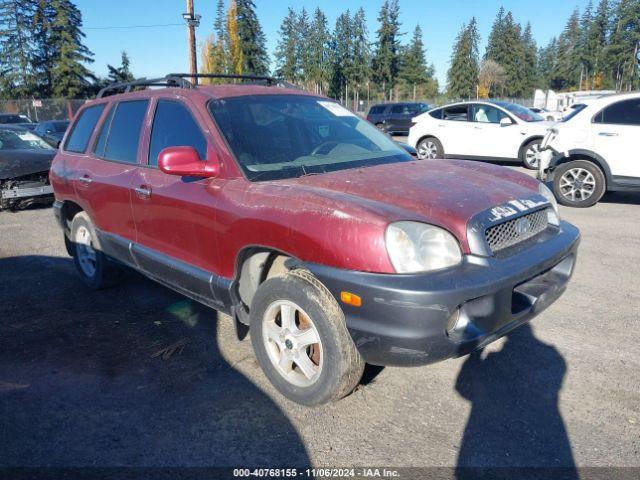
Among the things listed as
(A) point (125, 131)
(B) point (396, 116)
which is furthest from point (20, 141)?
(B) point (396, 116)

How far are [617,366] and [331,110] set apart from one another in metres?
2.78

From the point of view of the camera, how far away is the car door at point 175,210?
3.19m

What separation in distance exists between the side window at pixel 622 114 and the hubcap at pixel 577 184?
0.85 m

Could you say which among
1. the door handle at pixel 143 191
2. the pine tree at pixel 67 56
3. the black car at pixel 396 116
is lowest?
the door handle at pixel 143 191

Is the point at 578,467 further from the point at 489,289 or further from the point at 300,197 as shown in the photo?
the point at 300,197

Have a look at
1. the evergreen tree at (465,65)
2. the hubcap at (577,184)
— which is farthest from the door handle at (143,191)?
the evergreen tree at (465,65)

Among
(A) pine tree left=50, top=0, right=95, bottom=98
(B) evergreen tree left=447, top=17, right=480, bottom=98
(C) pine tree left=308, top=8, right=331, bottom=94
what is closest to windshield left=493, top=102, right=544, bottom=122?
(A) pine tree left=50, top=0, right=95, bottom=98

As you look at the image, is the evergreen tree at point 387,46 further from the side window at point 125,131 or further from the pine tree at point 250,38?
the side window at point 125,131

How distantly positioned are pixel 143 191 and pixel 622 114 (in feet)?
24.3

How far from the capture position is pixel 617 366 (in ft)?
10.4

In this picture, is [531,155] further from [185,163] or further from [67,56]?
[67,56]

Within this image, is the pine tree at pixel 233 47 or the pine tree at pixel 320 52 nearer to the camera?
the pine tree at pixel 233 47

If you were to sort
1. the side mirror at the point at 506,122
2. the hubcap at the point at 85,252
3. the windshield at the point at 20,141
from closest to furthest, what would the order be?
the hubcap at the point at 85,252, the windshield at the point at 20,141, the side mirror at the point at 506,122

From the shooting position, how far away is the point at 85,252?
4855 millimetres
